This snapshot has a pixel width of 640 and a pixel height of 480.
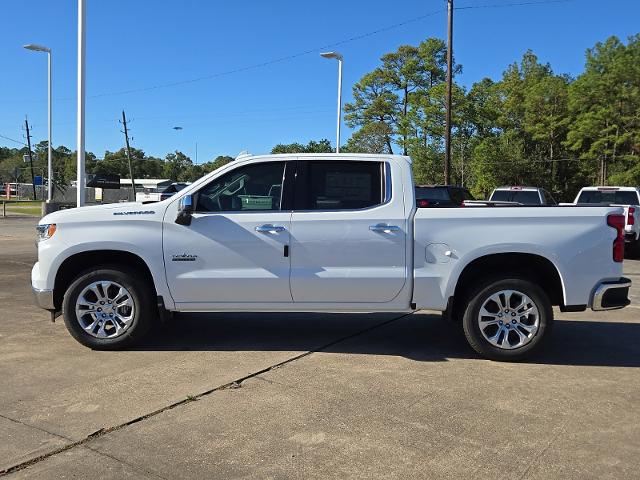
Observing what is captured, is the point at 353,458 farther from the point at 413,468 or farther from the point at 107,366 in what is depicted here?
Answer: the point at 107,366

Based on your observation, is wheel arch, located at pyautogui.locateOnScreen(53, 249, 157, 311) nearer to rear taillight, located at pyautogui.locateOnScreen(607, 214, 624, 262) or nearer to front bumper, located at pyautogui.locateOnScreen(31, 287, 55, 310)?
front bumper, located at pyautogui.locateOnScreen(31, 287, 55, 310)

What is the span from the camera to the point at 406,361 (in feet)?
17.7

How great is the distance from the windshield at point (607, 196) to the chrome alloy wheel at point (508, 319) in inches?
447

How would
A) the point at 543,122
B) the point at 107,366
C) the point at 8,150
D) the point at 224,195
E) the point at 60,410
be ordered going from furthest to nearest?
the point at 8,150 → the point at 543,122 → the point at 224,195 → the point at 107,366 → the point at 60,410

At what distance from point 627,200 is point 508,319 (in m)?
12.1

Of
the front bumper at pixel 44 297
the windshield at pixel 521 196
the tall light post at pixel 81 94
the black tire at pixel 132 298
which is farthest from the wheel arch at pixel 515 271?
the windshield at pixel 521 196

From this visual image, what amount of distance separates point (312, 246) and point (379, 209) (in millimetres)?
718

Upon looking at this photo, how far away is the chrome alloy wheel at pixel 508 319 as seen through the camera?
5.34 m

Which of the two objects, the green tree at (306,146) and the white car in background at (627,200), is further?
the green tree at (306,146)

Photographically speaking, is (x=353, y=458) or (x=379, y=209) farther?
(x=379, y=209)

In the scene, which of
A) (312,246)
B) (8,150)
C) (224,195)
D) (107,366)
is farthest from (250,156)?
(8,150)

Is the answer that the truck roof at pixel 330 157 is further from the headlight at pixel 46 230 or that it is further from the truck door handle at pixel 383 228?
the headlight at pixel 46 230

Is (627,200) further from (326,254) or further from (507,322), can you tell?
(326,254)

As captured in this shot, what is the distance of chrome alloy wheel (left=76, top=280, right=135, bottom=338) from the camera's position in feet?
18.2
